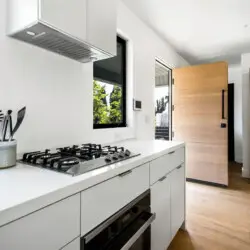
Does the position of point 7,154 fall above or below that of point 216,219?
above

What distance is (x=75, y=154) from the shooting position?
1.16 metres

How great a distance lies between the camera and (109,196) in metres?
0.93

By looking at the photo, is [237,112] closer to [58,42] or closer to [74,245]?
[58,42]

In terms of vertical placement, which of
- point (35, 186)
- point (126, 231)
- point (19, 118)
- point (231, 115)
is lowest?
point (126, 231)

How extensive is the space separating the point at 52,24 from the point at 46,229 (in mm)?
933

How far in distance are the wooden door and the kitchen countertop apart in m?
2.55

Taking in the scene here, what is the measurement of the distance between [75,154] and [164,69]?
2.88 metres

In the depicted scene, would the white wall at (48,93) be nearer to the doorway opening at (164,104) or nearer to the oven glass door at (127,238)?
the oven glass door at (127,238)

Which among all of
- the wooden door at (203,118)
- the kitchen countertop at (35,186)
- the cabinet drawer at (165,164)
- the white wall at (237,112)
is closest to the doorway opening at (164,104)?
the wooden door at (203,118)

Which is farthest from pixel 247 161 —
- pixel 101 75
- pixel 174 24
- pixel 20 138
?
pixel 20 138

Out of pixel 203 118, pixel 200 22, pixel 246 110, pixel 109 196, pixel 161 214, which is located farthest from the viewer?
pixel 246 110

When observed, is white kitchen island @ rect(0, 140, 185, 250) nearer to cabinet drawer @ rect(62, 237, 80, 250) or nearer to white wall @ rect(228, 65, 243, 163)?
cabinet drawer @ rect(62, 237, 80, 250)

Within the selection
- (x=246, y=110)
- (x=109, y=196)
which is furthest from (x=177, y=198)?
(x=246, y=110)

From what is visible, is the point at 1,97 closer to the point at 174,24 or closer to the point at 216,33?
the point at 174,24
